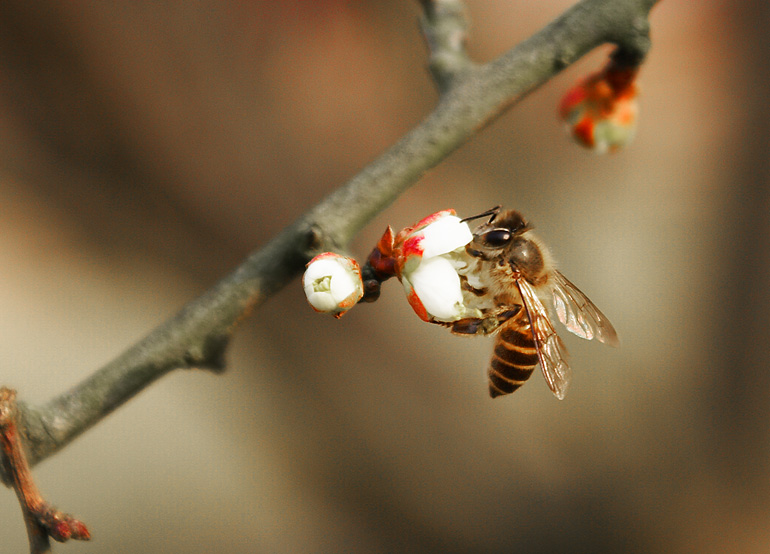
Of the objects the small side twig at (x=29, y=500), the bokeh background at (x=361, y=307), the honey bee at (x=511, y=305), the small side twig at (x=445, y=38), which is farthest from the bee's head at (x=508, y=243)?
the bokeh background at (x=361, y=307)

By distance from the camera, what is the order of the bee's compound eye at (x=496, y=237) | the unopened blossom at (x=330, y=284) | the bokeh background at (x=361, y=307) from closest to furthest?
the unopened blossom at (x=330, y=284)
the bee's compound eye at (x=496, y=237)
the bokeh background at (x=361, y=307)

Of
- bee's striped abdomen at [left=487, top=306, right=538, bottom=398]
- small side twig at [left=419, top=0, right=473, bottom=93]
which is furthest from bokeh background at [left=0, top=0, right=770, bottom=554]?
bee's striped abdomen at [left=487, top=306, right=538, bottom=398]

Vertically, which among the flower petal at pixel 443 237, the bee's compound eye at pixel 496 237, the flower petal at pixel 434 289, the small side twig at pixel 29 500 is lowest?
the small side twig at pixel 29 500

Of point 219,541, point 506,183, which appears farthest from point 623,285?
point 219,541

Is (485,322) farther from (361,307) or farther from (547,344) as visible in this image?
(361,307)

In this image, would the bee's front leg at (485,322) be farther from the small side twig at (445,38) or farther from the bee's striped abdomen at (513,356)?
the small side twig at (445,38)

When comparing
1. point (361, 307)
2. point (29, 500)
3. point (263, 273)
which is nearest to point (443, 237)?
point (263, 273)
